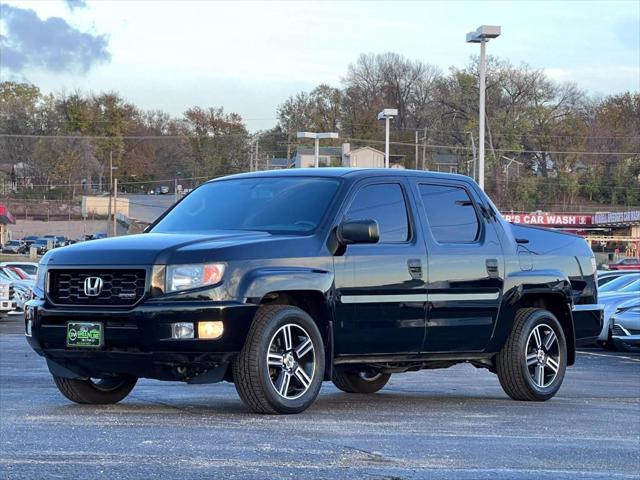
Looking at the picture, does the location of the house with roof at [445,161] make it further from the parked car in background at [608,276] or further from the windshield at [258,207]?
the windshield at [258,207]

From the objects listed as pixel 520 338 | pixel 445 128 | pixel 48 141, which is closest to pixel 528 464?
pixel 520 338

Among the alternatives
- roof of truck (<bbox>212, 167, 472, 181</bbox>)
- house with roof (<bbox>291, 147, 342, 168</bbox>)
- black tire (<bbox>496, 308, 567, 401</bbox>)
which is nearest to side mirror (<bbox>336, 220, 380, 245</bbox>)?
roof of truck (<bbox>212, 167, 472, 181</bbox>)

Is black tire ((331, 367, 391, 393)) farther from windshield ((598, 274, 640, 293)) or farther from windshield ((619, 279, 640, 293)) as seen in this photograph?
windshield ((598, 274, 640, 293))

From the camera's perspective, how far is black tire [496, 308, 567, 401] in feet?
34.7

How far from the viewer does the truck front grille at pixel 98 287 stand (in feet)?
28.3

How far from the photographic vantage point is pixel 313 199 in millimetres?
9617

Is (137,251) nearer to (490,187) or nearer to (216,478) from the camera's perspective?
(216,478)

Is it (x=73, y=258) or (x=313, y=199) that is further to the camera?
(x=313, y=199)

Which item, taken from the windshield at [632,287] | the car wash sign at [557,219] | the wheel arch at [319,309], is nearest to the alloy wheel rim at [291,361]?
the wheel arch at [319,309]

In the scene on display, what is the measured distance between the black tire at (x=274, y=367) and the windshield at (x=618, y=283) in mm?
15800

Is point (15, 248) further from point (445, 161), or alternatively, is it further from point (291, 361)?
point (291, 361)

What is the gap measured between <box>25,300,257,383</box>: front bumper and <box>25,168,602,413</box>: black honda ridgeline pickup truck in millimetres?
10

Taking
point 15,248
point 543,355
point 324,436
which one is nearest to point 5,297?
point 543,355

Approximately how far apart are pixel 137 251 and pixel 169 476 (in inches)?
112
